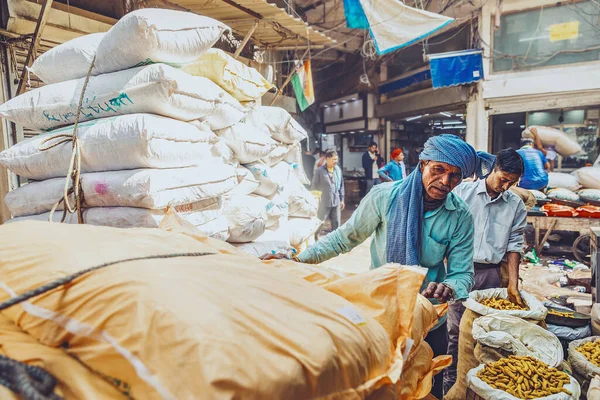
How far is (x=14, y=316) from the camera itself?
896 mm

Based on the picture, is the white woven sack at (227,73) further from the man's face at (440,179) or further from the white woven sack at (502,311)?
the white woven sack at (502,311)

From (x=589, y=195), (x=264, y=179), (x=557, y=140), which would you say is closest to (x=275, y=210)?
(x=264, y=179)

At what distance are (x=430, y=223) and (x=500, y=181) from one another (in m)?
1.26

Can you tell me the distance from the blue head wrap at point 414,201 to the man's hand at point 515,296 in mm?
1337

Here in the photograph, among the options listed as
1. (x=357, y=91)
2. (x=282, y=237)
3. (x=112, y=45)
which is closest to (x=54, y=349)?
(x=112, y=45)

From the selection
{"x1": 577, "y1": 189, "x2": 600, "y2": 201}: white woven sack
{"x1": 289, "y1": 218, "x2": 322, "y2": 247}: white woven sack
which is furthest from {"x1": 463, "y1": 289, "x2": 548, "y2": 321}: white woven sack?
A: {"x1": 577, "y1": 189, "x2": 600, "y2": 201}: white woven sack

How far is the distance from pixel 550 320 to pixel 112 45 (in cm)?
374

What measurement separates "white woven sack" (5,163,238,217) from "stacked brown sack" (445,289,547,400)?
202 cm

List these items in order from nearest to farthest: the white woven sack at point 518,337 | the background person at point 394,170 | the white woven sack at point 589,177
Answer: the white woven sack at point 518,337 → the white woven sack at point 589,177 → the background person at point 394,170

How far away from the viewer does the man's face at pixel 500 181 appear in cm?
288

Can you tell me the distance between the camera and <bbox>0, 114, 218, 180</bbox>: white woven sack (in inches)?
87.7

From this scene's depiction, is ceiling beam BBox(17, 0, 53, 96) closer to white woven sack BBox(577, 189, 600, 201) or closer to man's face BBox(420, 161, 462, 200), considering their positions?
man's face BBox(420, 161, 462, 200)

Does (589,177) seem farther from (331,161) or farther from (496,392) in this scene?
(496,392)

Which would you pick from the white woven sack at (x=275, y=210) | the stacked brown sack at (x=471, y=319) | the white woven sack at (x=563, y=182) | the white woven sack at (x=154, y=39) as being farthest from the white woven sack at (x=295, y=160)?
the white woven sack at (x=563, y=182)
